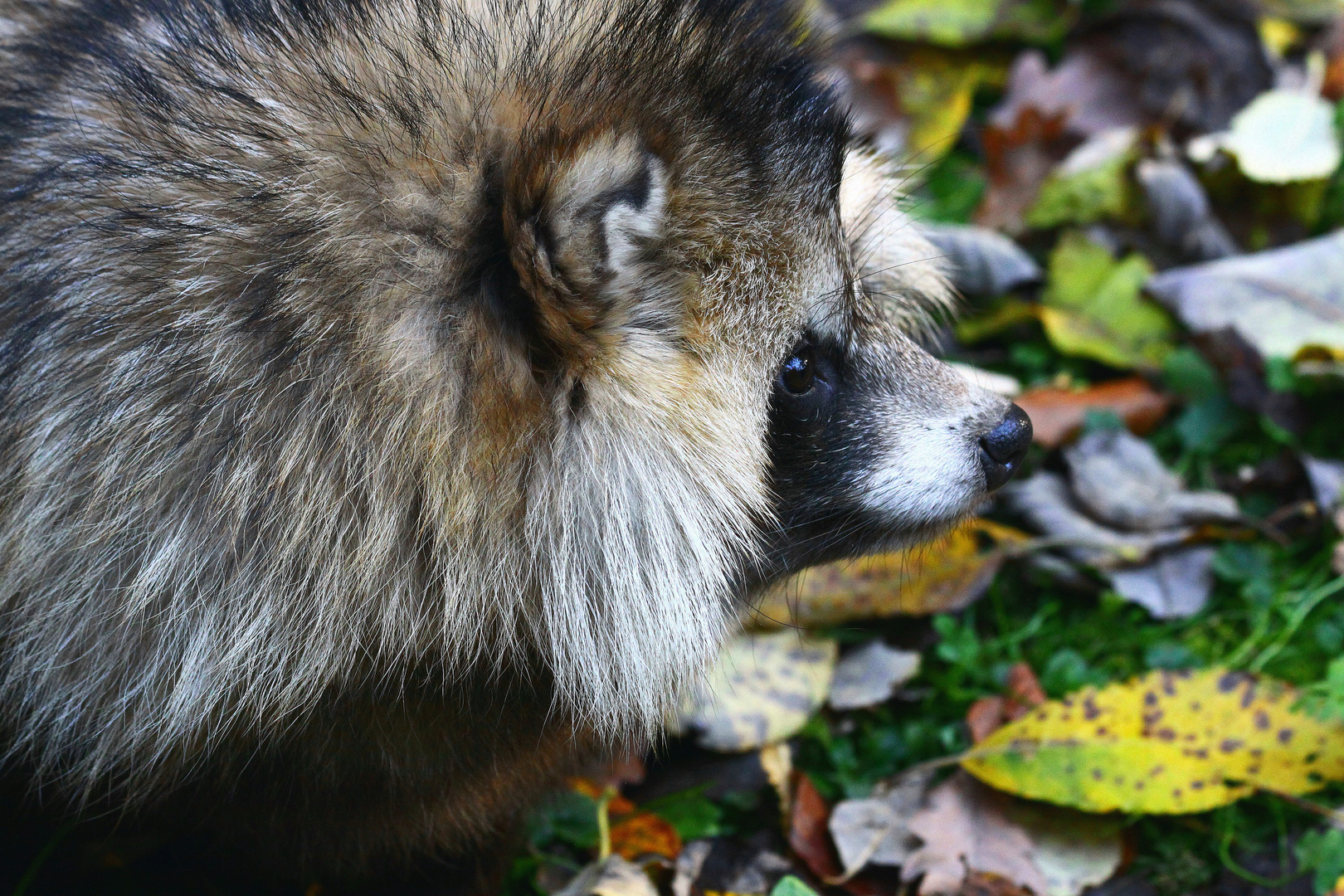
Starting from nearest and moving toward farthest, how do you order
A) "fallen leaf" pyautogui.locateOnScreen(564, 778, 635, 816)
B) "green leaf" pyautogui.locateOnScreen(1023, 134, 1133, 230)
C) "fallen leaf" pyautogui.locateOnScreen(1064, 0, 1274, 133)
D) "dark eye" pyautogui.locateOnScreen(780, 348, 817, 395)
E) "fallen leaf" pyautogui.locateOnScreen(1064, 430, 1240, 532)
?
1. "dark eye" pyautogui.locateOnScreen(780, 348, 817, 395)
2. "fallen leaf" pyautogui.locateOnScreen(564, 778, 635, 816)
3. "fallen leaf" pyautogui.locateOnScreen(1064, 430, 1240, 532)
4. "green leaf" pyautogui.locateOnScreen(1023, 134, 1133, 230)
5. "fallen leaf" pyautogui.locateOnScreen(1064, 0, 1274, 133)

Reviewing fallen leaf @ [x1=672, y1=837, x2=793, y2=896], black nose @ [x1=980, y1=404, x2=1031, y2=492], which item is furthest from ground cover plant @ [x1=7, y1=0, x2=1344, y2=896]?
black nose @ [x1=980, y1=404, x2=1031, y2=492]

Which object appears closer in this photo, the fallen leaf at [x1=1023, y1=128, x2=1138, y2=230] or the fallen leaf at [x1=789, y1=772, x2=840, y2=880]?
the fallen leaf at [x1=789, y1=772, x2=840, y2=880]

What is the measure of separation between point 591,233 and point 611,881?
1.42m

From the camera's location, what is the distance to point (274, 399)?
6.53 ft

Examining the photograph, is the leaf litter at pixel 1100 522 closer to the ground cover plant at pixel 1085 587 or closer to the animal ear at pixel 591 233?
the ground cover plant at pixel 1085 587

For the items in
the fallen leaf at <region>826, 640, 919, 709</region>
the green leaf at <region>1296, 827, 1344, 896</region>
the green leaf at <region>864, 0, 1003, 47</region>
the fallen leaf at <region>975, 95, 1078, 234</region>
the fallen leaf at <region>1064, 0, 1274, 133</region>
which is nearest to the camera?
the green leaf at <region>1296, 827, 1344, 896</region>

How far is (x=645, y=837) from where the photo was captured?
2.84 m

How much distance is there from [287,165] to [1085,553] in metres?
2.32

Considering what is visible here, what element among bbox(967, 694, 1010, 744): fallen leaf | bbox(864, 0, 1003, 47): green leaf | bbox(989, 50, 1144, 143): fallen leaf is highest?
bbox(864, 0, 1003, 47): green leaf

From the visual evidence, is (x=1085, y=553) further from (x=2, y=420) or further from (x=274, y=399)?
(x=2, y=420)

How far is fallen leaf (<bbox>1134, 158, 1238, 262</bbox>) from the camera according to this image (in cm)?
407

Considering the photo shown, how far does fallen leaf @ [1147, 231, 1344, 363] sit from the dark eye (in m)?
1.87

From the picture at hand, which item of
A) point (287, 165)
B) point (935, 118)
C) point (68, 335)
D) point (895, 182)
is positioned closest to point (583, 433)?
point (287, 165)

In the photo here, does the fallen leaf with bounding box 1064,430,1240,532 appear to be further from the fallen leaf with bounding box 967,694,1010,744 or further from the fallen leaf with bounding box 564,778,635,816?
the fallen leaf with bounding box 564,778,635,816
